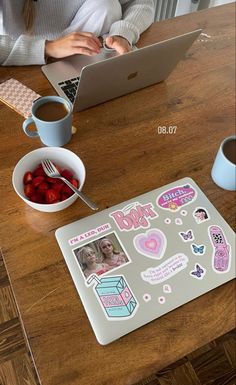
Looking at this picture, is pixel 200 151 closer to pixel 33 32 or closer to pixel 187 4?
pixel 33 32

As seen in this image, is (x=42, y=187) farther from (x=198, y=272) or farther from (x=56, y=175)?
(x=198, y=272)

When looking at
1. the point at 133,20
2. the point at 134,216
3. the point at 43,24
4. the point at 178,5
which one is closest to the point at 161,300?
the point at 134,216

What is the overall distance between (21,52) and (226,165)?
597 millimetres

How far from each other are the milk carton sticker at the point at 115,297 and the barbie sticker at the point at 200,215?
190 millimetres

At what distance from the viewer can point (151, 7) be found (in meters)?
1.03

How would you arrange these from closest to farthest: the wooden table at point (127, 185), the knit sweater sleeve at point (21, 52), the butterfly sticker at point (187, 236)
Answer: the wooden table at point (127, 185), the butterfly sticker at point (187, 236), the knit sweater sleeve at point (21, 52)

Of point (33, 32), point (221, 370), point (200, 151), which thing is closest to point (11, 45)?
point (33, 32)

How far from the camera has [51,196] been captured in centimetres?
63

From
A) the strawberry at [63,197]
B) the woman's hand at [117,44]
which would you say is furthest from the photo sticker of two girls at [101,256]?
the woman's hand at [117,44]

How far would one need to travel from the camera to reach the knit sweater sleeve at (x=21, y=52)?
86 cm

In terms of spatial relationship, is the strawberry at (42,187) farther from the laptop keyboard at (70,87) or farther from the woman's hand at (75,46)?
the woman's hand at (75,46)

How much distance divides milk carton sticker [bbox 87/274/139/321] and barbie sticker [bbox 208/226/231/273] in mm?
163
